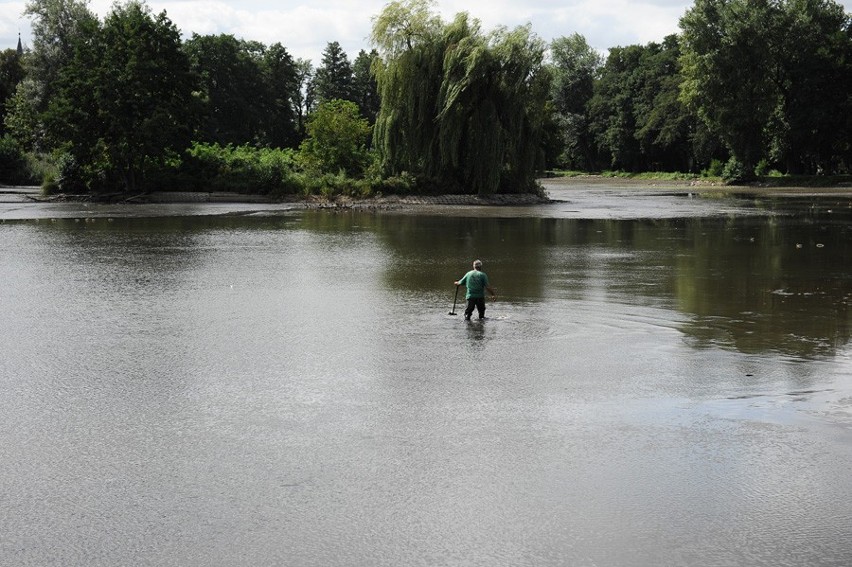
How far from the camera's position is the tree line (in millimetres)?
55531

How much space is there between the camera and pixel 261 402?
36.9ft

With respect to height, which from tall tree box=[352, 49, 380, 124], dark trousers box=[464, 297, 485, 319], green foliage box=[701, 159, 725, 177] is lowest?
dark trousers box=[464, 297, 485, 319]

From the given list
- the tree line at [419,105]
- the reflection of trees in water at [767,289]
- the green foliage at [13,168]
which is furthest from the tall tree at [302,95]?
the reflection of trees in water at [767,289]

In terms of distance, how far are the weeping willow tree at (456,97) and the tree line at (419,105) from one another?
108mm

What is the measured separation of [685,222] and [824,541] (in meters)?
36.3

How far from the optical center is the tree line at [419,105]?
55.5 m

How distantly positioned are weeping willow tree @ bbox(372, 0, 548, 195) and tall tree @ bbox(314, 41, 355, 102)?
67574 millimetres

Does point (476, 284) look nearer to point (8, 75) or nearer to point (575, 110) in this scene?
point (8, 75)

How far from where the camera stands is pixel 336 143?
6078 centimetres

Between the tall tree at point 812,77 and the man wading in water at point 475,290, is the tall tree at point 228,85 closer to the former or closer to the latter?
the tall tree at point 812,77

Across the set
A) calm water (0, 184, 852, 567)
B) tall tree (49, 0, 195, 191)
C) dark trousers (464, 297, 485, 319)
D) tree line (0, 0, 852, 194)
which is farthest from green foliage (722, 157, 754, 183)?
dark trousers (464, 297, 485, 319)

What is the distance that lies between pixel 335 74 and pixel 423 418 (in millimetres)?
118150

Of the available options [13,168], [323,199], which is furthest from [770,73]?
[13,168]

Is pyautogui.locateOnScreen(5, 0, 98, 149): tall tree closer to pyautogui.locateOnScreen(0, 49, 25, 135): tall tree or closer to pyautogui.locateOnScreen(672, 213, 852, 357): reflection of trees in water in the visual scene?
pyautogui.locateOnScreen(0, 49, 25, 135): tall tree
